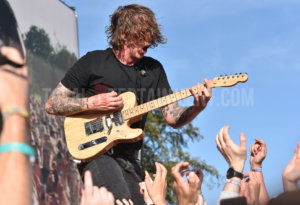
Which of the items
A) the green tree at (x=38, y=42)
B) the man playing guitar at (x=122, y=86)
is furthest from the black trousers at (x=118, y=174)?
the green tree at (x=38, y=42)

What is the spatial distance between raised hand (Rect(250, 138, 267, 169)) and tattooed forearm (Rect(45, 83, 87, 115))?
1.29m

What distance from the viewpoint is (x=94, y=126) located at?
138 inches

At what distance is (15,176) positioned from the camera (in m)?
0.98

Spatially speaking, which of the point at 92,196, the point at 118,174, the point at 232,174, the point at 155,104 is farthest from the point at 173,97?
the point at 92,196

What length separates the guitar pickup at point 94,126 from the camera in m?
3.48

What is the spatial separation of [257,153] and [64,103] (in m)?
1.47

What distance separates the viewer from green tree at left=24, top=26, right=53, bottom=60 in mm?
9337

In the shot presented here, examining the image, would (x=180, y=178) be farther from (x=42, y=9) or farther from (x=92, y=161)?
(x=42, y=9)

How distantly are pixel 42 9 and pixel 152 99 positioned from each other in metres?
7.13

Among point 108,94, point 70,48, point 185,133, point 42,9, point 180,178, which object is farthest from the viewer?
point 185,133

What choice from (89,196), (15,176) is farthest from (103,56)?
(15,176)

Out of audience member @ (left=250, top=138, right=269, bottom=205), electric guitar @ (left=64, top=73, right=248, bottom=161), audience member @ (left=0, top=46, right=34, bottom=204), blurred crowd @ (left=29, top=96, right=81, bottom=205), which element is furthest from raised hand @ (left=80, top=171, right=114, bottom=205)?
blurred crowd @ (left=29, top=96, right=81, bottom=205)

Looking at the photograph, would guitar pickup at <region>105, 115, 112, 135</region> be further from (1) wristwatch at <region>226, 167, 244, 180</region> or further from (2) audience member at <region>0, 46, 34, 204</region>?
(2) audience member at <region>0, 46, 34, 204</region>

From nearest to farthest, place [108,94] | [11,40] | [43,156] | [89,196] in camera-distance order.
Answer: [11,40] < [89,196] < [108,94] < [43,156]
